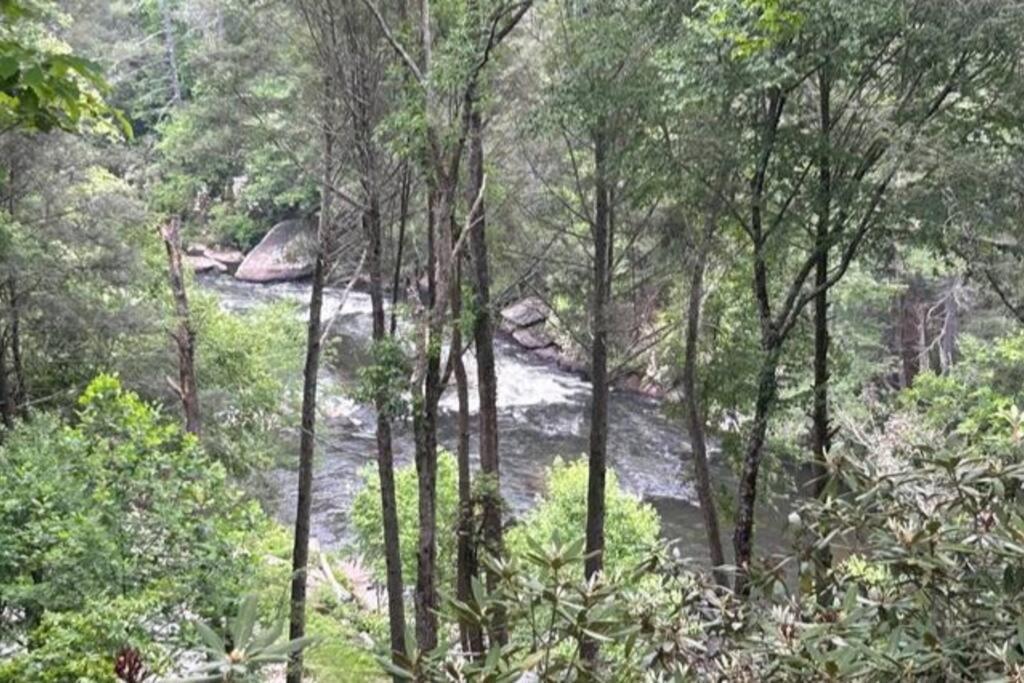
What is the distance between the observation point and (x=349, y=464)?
16953 mm

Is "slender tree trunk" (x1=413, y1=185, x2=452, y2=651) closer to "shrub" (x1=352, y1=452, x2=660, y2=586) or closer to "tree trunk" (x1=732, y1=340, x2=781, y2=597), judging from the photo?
"tree trunk" (x1=732, y1=340, x2=781, y2=597)

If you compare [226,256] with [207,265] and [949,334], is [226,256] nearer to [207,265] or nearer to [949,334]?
[207,265]

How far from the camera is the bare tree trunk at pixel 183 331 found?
1036cm

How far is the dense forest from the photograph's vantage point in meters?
2.23

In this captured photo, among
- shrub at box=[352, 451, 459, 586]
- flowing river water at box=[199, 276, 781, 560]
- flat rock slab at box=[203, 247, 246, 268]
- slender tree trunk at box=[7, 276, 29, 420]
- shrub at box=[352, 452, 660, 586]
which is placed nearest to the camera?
slender tree trunk at box=[7, 276, 29, 420]

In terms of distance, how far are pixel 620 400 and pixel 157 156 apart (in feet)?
37.2

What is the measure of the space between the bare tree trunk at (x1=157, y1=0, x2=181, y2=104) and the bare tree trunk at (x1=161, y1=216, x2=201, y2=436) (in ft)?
60.2

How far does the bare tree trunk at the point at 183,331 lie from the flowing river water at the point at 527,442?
2396mm

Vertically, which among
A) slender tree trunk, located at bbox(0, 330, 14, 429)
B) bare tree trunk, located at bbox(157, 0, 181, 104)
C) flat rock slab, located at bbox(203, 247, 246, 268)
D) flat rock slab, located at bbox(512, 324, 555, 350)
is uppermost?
bare tree trunk, located at bbox(157, 0, 181, 104)

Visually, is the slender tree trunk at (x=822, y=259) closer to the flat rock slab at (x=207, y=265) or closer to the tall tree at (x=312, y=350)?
the tall tree at (x=312, y=350)

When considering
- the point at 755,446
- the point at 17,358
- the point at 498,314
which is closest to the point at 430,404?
the point at 755,446

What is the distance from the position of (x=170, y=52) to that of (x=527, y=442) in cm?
1888

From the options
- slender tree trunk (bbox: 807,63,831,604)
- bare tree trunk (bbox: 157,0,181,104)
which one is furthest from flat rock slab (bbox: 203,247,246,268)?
Result: slender tree trunk (bbox: 807,63,831,604)

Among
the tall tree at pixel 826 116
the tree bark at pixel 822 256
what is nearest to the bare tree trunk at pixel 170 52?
the tall tree at pixel 826 116
